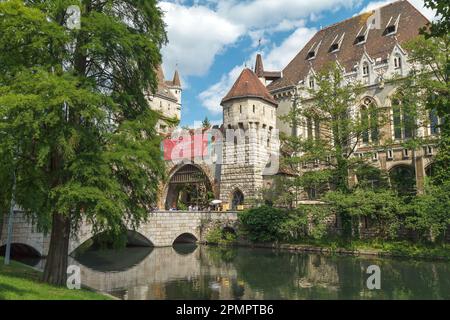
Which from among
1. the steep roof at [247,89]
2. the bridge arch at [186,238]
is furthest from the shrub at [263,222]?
the steep roof at [247,89]

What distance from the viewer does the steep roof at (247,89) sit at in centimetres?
3384

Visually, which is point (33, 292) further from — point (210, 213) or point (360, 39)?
point (360, 39)

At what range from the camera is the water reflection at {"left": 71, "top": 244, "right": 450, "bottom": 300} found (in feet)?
44.5

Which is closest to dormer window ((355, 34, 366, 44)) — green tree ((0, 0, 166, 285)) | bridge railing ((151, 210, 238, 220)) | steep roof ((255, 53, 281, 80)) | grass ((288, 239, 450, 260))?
steep roof ((255, 53, 281, 80))

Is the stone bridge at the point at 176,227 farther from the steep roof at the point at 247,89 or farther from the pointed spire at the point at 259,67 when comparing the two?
the pointed spire at the point at 259,67

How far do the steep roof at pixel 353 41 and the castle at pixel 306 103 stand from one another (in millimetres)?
70

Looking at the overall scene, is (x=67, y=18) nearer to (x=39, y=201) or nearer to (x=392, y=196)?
(x=39, y=201)

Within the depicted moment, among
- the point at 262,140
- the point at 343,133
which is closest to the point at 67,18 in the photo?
the point at 343,133

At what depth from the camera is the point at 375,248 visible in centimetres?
2319

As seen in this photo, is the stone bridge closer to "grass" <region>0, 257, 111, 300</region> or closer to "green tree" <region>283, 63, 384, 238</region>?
"green tree" <region>283, 63, 384, 238</region>

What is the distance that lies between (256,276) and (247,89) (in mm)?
19802
